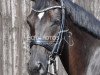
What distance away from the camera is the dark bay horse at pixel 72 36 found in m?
2.93

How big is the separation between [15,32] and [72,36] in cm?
202

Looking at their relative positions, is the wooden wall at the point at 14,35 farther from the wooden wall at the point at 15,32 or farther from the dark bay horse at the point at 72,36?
the dark bay horse at the point at 72,36

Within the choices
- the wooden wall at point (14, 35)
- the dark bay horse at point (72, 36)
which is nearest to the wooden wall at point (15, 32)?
the wooden wall at point (14, 35)

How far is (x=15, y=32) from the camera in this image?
501 cm

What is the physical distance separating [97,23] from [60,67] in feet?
6.00

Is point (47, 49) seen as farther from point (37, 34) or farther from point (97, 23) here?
point (97, 23)

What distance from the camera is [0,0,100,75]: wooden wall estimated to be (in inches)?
196

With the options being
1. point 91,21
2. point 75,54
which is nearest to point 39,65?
point 75,54

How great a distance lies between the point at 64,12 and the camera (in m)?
3.01

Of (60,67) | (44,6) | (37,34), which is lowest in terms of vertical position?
(60,67)

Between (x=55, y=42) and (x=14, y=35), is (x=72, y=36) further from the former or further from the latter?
(x=14, y=35)

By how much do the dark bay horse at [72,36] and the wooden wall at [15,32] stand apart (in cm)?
190

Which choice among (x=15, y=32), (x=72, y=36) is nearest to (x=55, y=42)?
(x=72, y=36)

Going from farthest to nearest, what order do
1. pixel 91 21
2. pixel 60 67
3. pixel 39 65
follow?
1. pixel 60 67
2. pixel 91 21
3. pixel 39 65
